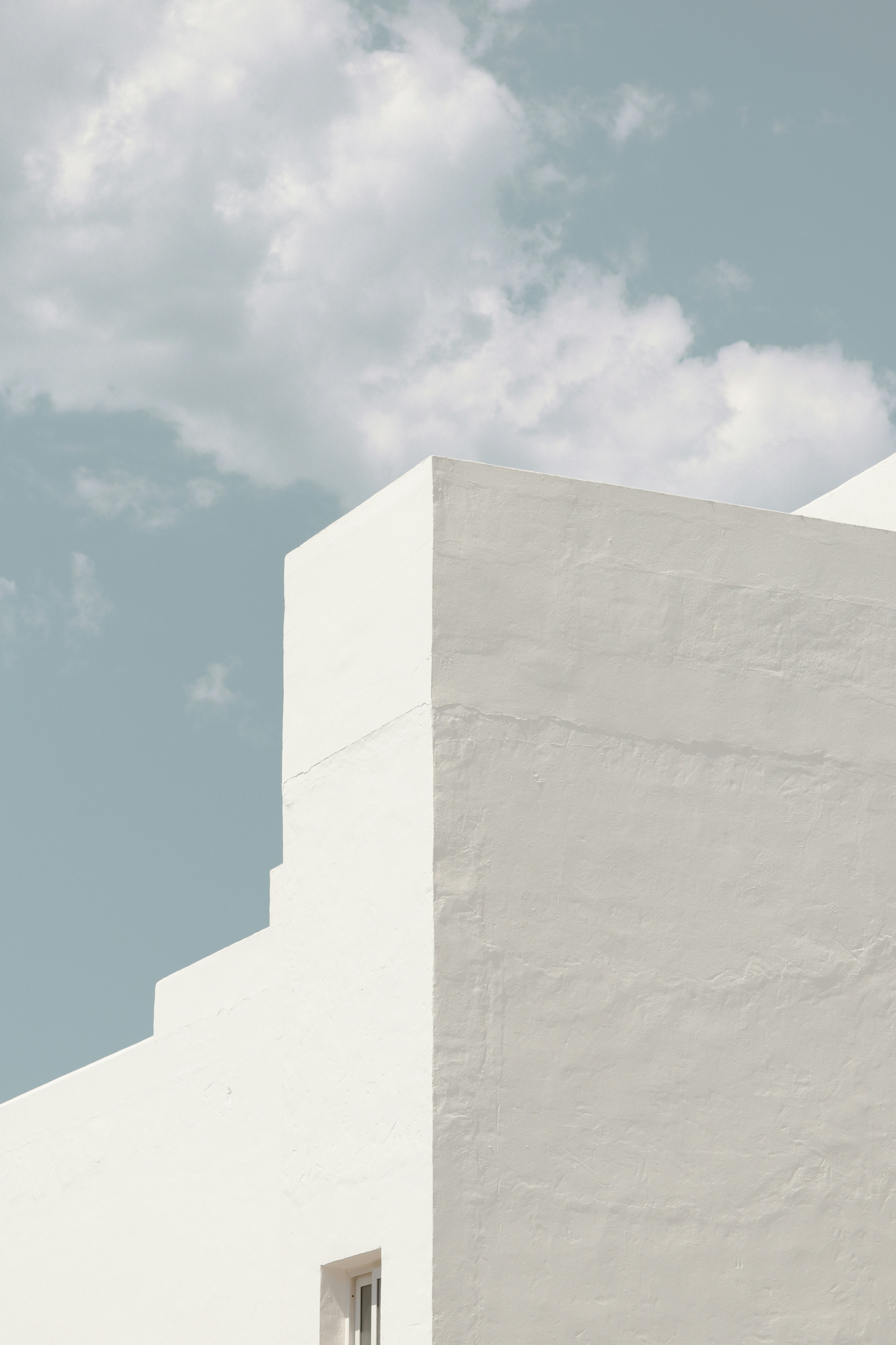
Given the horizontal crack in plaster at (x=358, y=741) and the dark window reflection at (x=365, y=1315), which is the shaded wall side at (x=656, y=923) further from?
the dark window reflection at (x=365, y=1315)

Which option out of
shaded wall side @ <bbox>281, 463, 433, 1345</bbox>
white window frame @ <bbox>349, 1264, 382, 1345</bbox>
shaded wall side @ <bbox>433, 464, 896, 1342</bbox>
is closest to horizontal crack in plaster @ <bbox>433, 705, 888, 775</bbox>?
shaded wall side @ <bbox>433, 464, 896, 1342</bbox>

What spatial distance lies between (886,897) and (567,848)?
165 cm

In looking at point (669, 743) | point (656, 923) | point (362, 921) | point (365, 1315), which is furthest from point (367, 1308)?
point (669, 743)

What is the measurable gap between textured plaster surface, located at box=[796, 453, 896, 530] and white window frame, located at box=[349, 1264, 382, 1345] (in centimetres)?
453

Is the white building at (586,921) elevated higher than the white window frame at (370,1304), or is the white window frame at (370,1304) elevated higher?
the white building at (586,921)

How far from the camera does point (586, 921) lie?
8008mm

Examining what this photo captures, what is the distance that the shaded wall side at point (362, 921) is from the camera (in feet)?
25.2

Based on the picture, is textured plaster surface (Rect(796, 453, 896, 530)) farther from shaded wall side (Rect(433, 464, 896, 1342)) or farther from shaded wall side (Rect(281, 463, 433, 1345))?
shaded wall side (Rect(281, 463, 433, 1345))

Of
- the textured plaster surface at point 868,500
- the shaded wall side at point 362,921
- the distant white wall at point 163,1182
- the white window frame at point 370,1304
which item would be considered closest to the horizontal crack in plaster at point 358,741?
the shaded wall side at point 362,921

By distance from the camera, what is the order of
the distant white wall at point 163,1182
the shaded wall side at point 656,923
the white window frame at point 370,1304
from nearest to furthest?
the shaded wall side at point 656,923, the white window frame at point 370,1304, the distant white wall at point 163,1182

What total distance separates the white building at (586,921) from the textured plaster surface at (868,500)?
1042mm

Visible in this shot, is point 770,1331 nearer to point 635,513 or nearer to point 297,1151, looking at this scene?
point 297,1151

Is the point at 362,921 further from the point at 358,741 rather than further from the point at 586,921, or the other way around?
the point at 586,921

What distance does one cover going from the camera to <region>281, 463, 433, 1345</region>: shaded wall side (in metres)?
7.68
